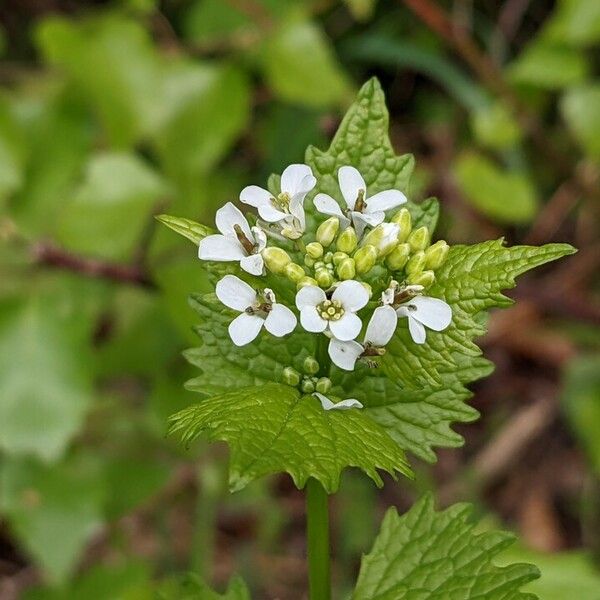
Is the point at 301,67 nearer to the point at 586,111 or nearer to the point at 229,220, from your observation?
the point at 586,111

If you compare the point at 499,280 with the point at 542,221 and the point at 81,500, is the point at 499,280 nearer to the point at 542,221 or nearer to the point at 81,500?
the point at 81,500

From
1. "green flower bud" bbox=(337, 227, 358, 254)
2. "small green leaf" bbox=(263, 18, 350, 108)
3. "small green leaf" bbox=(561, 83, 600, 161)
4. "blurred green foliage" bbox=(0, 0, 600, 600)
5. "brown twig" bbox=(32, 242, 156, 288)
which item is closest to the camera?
"green flower bud" bbox=(337, 227, 358, 254)

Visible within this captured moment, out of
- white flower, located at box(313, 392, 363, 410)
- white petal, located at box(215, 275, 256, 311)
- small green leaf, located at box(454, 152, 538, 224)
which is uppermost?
small green leaf, located at box(454, 152, 538, 224)

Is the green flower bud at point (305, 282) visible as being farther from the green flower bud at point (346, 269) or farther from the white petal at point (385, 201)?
the white petal at point (385, 201)

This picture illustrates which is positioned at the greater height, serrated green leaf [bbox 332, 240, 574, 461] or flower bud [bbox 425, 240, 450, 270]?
flower bud [bbox 425, 240, 450, 270]

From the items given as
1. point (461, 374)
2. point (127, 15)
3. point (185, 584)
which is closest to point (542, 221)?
point (127, 15)

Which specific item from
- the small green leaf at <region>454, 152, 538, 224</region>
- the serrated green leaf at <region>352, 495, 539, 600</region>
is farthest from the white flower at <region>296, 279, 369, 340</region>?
the small green leaf at <region>454, 152, 538, 224</region>

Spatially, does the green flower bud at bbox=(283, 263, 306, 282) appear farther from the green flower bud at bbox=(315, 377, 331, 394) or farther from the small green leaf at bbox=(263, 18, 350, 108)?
the small green leaf at bbox=(263, 18, 350, 108)

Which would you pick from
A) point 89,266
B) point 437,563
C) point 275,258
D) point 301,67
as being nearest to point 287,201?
point 275,258

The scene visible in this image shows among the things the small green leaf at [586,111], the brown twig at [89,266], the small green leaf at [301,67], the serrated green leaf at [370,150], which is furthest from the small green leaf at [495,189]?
the serrated green leaf at [370,150]
